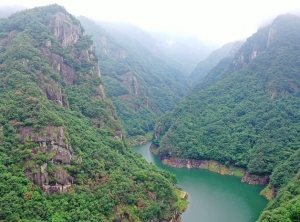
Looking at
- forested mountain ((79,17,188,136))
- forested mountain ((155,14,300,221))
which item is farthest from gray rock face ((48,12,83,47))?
forested mountain ((79,17,188,136))

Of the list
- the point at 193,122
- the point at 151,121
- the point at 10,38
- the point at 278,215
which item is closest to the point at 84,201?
the point at 278,215

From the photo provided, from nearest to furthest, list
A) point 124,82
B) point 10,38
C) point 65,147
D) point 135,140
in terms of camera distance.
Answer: point 65,147, point 10,38, point 135,140, point 124,82

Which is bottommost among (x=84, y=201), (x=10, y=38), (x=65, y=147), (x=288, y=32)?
(x=84, y=201)

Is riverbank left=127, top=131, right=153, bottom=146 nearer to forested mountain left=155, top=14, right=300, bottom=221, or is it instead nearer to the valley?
the valley

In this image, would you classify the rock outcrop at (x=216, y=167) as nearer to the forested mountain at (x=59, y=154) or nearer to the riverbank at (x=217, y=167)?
the riverbank at (x=217, y=167)

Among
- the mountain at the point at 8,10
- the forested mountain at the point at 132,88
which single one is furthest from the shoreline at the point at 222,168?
the mountain at the point at 8,10

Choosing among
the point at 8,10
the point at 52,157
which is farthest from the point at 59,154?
the point at 8,10

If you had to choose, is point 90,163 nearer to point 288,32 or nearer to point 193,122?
point 193,122
